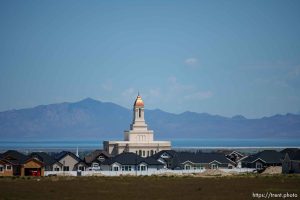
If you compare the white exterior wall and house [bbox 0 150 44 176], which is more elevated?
the white exterior wall

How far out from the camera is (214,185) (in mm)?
58375

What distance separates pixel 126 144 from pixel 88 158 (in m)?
10.2

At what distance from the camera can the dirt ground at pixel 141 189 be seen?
4831 centimetres

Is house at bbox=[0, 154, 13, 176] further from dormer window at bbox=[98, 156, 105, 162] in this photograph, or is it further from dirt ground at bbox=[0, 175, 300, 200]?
dormer window at bbox=[98, 156, 105, 162]

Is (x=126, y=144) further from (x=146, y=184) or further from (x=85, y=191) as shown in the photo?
(x=85, y=191)

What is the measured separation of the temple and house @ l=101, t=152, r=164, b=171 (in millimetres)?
14839

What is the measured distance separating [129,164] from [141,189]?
31758mm

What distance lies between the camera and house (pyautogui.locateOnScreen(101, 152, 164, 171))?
85.7 m

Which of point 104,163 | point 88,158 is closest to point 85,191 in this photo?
point 104,163

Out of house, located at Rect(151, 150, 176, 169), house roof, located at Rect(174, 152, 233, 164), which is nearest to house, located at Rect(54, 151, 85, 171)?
house, located at Rect(151, 150, 176, 169)

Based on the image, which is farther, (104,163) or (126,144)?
(126,144)

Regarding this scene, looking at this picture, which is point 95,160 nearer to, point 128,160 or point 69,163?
point 69,163

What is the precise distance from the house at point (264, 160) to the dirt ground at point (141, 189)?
25.7 m

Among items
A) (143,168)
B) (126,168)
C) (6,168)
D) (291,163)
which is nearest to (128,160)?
(126,168)
